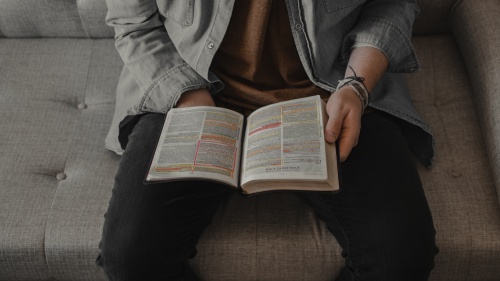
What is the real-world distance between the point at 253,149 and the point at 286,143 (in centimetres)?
7

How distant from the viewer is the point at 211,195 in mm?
1002

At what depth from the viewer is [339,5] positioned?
1068 millimetres

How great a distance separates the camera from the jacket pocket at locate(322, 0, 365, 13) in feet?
3.47

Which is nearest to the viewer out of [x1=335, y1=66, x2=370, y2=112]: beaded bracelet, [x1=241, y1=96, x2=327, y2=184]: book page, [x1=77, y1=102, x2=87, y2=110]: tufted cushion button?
[x1=241, y1=96, x2=327, y2=184]: book page

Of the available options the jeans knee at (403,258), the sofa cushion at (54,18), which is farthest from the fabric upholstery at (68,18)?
the jeans knee at (403,258)

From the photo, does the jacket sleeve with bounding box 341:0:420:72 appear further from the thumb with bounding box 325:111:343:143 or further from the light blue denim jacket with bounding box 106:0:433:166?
the thumb with bounding box 325:111:343:143

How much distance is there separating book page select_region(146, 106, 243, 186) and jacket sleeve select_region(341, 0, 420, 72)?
1.06 feet

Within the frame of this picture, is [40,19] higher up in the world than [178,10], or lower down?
lower down

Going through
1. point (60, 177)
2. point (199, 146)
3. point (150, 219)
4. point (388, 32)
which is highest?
point (388, 32)

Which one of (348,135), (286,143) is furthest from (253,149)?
(348,135)

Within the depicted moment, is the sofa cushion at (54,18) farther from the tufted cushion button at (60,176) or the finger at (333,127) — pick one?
the finger at (333,127)

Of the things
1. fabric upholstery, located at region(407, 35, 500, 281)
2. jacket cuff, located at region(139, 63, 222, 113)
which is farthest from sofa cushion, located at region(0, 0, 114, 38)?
fabric upholstery, located at region(407, 35, 500, 281)

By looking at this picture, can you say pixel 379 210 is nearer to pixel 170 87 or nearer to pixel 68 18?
pixel 170 87

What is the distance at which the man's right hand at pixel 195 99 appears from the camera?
1.07 metres
